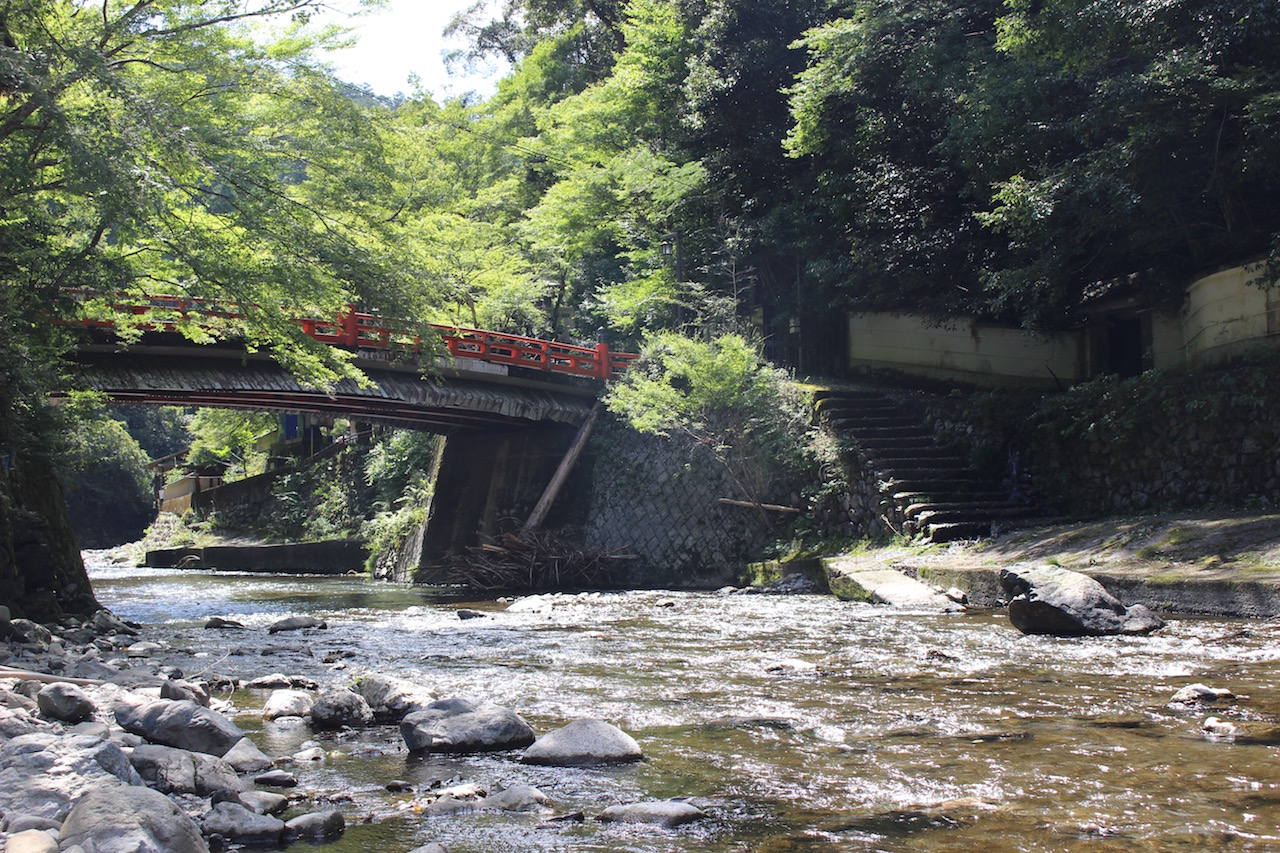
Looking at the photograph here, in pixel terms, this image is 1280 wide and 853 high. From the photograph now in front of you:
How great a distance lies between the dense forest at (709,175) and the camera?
10922mm

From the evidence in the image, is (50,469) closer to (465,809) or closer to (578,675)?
(578,675)

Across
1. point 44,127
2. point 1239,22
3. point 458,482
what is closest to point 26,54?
point 44,127

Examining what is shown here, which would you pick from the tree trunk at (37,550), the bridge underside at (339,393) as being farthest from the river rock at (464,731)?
the bridge underside at (339,393)

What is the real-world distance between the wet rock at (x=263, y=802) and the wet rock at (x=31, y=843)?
3.10 ft

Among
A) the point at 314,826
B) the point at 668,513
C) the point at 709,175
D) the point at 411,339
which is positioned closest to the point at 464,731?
the point at 314,826

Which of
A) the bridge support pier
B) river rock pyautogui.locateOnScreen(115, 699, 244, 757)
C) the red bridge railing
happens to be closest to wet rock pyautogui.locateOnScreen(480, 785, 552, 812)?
river rock pyautogui.locateOnScreen(115, 699, 244, 757)

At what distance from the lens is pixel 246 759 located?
460cm

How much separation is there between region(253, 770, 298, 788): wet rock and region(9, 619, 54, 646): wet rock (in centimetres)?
483

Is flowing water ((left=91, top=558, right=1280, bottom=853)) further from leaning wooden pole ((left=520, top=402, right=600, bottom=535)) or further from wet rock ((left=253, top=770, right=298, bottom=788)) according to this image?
leaning wooden pole ((left=520, top=402, right=600, bottom=535))

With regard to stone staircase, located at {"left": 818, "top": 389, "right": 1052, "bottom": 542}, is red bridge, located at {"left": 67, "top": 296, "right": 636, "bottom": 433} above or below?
above

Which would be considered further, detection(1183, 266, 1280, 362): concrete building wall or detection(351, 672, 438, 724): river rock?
detection(1183, 266, 1280, 362): concrete building wall

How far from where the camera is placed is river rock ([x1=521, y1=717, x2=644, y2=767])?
481 centimetres

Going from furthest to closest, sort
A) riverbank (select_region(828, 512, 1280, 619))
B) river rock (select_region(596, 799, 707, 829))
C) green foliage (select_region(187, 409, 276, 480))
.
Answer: green foliage (select_region(187, 409, 276, 480)), riverbank (select_region(828, 512, 1280, 619)), river rock (select_region(596, 799, 707, 829))

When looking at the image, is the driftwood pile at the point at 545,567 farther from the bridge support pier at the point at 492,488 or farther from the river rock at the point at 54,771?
the river rock at the point at 54,771
